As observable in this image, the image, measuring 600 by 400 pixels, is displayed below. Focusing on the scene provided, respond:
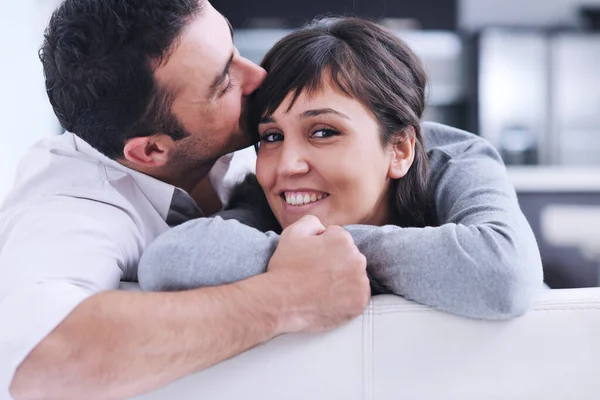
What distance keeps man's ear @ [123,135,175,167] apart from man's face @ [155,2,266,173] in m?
0.02

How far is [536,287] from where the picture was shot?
1056 millimetres

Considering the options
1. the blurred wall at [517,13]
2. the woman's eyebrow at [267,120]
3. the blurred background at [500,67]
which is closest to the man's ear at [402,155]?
the woman's eyebrow at [267,120]

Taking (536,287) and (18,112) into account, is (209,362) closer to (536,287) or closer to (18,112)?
(536,287)

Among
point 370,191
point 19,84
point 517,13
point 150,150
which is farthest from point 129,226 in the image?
point 517,13

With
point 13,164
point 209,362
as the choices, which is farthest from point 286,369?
point 13,164

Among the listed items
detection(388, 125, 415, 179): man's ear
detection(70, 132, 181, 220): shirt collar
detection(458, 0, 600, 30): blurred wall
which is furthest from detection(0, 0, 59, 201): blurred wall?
detection(458, 0, 600, 30): blurred wall

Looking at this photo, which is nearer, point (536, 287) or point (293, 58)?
point (536, 287)

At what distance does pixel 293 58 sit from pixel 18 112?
2125mm

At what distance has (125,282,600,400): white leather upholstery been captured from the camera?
40.2 inches

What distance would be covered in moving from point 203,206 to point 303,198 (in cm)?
47

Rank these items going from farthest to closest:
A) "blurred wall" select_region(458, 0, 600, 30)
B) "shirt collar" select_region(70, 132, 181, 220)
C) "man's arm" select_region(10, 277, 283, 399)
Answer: "blurred wall" select_region(458, 0, 600, 30) → "shirt collar" select_region(70, 132, 181, 220) → "man's arm" select_region(10, 277, 283, 399)

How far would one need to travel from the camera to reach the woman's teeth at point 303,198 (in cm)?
141

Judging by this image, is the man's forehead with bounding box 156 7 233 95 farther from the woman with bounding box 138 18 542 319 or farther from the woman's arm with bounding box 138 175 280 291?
the woman's arm with bounding box 138 175 280 291

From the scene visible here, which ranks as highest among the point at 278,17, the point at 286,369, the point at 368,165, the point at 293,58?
the point at 293,58
